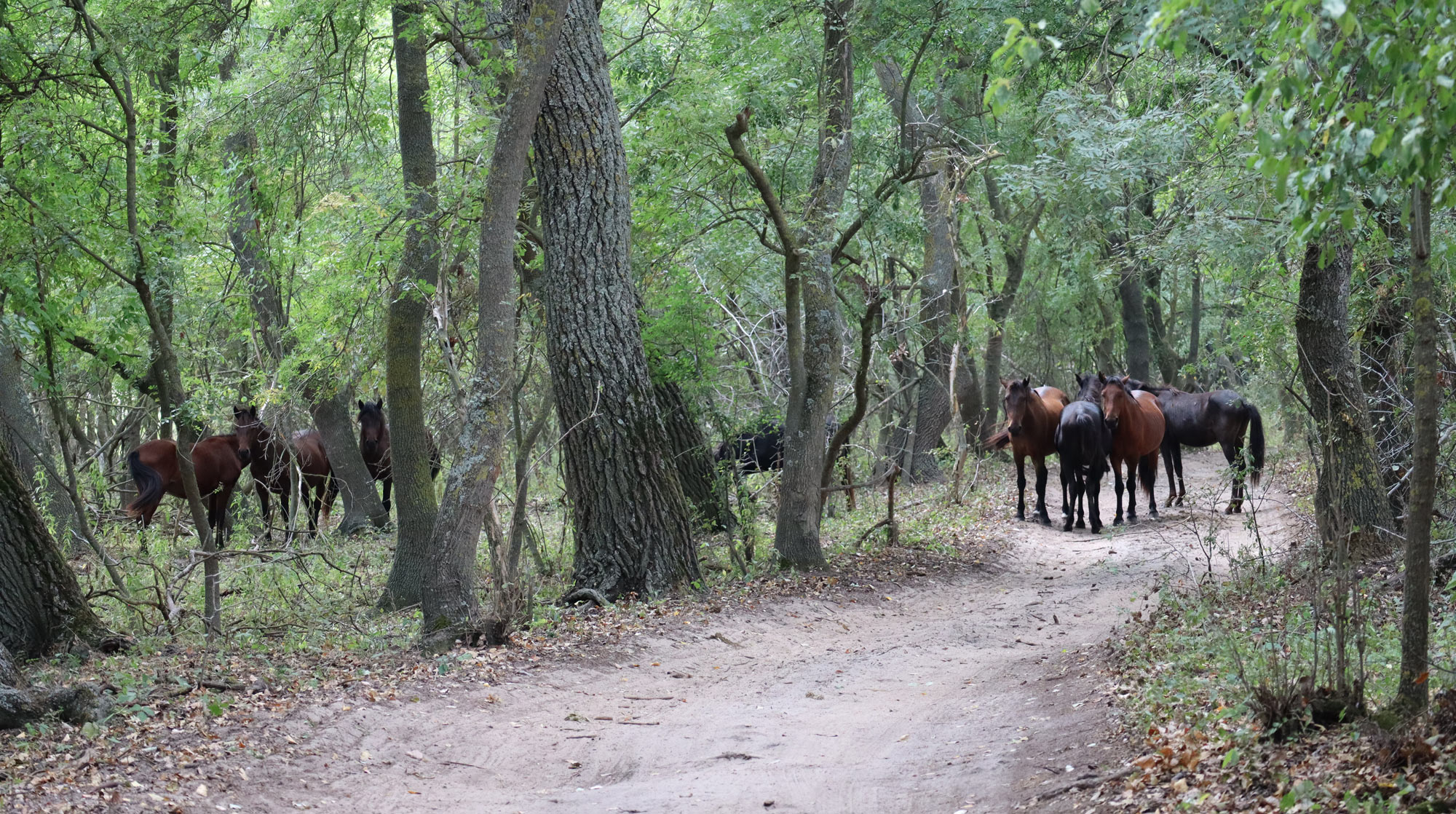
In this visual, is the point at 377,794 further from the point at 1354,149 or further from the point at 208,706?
the point at 1354,149

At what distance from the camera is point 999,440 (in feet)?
63.0

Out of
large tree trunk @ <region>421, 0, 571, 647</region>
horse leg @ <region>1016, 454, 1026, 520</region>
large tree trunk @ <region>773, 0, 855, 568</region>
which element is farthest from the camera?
horse leg @ <region>1016, 454, 1026, 520</region>

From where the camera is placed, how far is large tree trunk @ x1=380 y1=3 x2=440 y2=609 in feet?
34.1

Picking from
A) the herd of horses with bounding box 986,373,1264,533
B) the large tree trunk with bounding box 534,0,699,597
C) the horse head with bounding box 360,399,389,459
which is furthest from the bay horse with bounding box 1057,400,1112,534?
the horse head with bounding box 360,399,389,459

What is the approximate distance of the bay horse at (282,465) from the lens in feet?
55.8

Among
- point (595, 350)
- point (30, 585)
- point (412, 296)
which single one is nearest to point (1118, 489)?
point (595, 350)

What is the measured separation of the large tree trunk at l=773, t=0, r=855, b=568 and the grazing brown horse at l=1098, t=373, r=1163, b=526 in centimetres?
647

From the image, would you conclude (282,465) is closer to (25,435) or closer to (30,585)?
(25,435)

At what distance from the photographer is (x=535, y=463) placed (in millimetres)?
10117

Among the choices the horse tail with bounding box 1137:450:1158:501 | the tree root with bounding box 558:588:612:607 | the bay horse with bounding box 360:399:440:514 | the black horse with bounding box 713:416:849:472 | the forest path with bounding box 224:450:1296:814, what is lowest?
the forest path with bounding box 224:450:1296:814

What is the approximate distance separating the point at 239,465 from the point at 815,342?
10.9 metres

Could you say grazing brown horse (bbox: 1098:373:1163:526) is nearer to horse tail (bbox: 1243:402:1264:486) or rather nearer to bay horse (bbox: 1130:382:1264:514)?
bay horse (bbox: 1130:382:1264:514)

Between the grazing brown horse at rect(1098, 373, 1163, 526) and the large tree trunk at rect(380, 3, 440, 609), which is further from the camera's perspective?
the grazing brown horse at rect(1098, 373, 1163, 526)

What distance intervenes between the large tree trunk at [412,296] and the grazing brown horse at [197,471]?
7.19 metres
